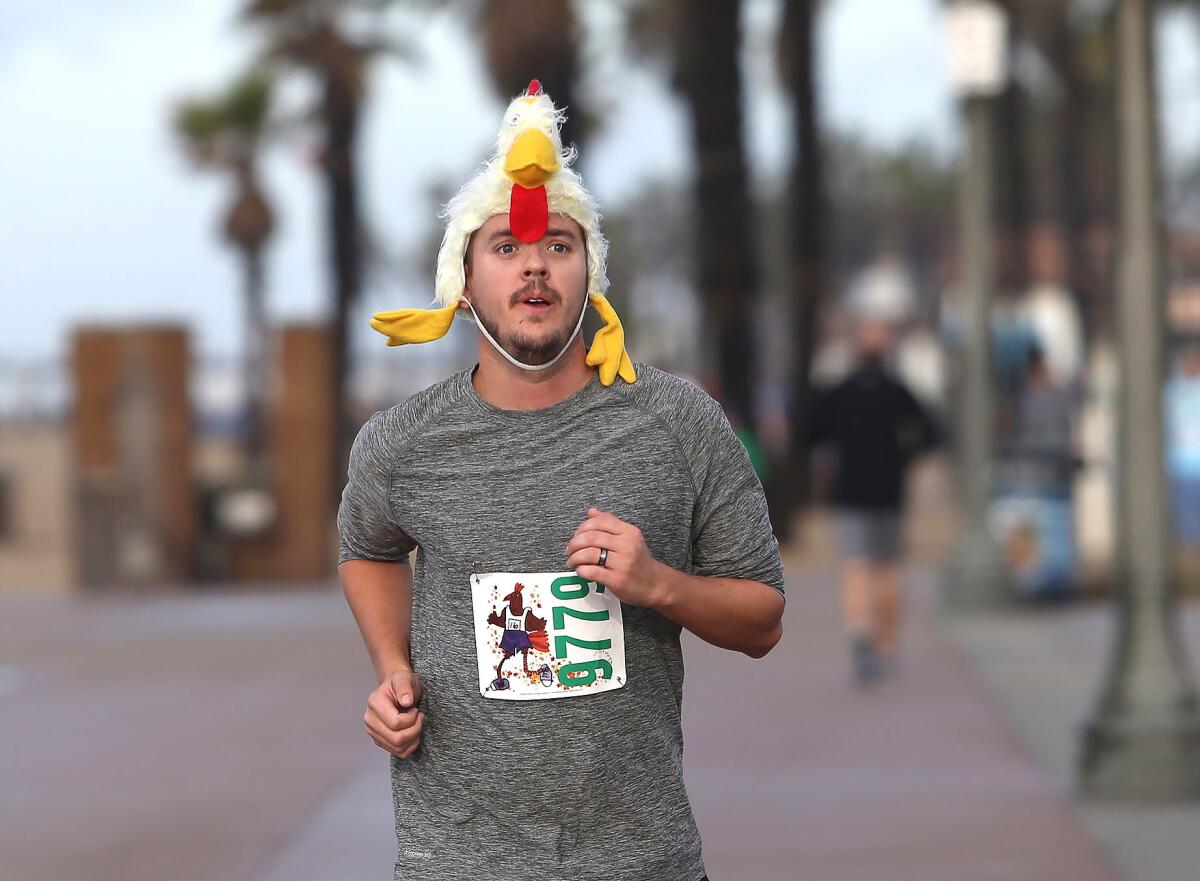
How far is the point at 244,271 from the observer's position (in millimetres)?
49594

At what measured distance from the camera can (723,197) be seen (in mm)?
21172

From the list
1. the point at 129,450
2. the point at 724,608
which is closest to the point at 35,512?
the point at 129,450

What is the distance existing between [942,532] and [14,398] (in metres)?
22.2

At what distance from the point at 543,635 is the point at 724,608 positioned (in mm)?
→ 274

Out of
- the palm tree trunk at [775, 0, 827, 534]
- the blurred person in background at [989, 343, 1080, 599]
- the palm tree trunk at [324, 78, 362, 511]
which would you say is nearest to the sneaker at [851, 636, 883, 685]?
the blurred person in background at [989, 343, 1080, 599]

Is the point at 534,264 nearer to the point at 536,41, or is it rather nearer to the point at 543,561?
the point at 543,561

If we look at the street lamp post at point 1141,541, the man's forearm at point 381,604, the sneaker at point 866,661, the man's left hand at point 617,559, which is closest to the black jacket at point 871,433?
the sneaker at point 866,661

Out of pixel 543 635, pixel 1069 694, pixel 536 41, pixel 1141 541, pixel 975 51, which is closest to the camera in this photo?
pixel 543 635

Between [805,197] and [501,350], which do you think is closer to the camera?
[501,350]

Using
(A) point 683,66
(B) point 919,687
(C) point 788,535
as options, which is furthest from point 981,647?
(A) point 683,66

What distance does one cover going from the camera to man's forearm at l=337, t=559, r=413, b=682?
133 inches

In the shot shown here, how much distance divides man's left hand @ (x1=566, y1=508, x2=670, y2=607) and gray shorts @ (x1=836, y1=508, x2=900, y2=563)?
7914mm

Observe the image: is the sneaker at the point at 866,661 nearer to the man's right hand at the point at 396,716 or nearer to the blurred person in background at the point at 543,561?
the blurred person in background at the point at 543,561

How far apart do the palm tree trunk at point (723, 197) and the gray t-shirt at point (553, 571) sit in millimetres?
16877
